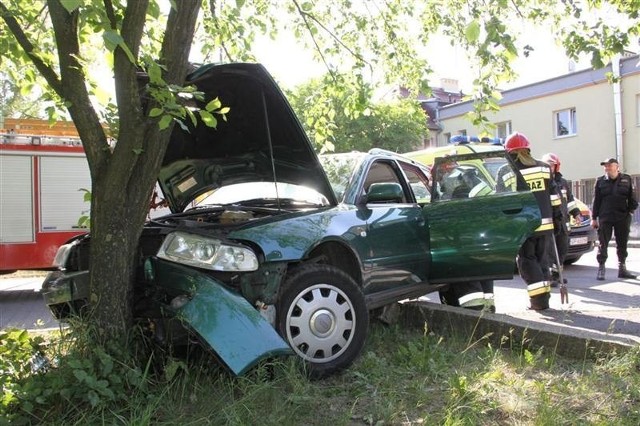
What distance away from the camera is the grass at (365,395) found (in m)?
2.74

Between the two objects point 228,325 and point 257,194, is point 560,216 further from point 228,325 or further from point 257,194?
point 228,325

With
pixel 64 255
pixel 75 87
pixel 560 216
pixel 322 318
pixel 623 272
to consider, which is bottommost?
pixel 623 272

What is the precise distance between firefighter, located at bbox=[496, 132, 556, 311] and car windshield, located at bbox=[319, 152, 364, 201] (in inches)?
58.4

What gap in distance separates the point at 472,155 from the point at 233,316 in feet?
9.47

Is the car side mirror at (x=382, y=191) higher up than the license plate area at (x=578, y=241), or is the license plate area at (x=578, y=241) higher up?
the car side mirror at (x=382, y=191)

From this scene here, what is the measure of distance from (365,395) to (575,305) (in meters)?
4.09

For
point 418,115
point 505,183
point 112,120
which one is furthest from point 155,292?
point 418,115

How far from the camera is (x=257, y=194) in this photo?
15.8 feet

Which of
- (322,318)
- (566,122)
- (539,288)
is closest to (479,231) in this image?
(539,288)

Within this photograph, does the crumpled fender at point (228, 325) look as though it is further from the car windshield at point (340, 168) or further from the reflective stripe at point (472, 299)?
the reflective stripe at point (472, 299)

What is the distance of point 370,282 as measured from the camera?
4191 millimetres

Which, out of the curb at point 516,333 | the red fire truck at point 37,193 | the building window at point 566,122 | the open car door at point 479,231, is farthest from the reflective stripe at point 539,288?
the building window at point 566,122

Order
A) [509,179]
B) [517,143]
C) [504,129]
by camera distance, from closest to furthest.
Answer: [509,179] → [517,143] → [504,129]

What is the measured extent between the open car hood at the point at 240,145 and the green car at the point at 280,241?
0.04 ft
